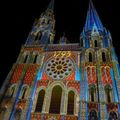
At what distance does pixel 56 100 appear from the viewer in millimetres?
20344

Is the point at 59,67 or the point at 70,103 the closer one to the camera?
the point at 70,103

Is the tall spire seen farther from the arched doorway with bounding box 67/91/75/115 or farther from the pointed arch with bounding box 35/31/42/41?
the arched doorway with bounding box 67/91/75/115

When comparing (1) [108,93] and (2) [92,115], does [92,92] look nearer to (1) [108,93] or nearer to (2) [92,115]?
(1) [108,93]

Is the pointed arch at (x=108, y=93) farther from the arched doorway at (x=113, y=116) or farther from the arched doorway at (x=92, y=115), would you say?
the arched doorway at (x=92, y=115)

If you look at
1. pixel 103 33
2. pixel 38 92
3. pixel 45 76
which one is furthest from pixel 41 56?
pixel 103 33

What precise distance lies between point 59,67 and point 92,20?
12374 mm

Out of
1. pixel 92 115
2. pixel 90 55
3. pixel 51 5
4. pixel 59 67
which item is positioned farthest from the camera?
pixel 51 5

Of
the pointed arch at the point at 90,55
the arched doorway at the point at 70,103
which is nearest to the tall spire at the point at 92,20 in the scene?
the pointed arch at the point at 90,55

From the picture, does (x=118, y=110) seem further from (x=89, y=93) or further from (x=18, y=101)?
(x=18, y=101)

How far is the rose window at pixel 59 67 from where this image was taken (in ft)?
75.6

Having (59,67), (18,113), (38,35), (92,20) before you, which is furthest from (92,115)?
(92,20)

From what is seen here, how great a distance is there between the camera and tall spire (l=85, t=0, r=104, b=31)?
3035cm

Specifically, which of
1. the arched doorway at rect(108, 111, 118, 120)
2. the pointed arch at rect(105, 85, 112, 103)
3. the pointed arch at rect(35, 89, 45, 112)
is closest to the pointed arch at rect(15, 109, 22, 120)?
the pointed arch at rect(35, 89, 45, 112)

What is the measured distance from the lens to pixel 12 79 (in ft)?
75.4
